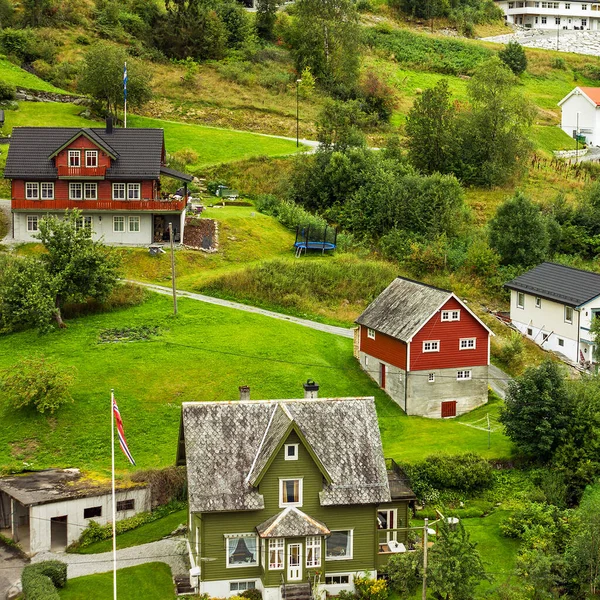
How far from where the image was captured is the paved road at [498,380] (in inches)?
2751

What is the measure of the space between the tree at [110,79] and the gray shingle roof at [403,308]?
42.4 m

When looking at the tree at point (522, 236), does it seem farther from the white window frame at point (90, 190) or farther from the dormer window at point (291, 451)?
the dormer window at point (291, 451)

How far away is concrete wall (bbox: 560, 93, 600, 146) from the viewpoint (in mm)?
124000

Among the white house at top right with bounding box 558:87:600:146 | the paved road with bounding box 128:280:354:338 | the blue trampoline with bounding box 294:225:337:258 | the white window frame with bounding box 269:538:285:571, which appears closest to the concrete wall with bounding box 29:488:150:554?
the white window frame with bounding box 269:538:285:571

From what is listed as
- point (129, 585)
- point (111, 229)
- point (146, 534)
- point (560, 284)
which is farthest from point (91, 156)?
point (129, 585)

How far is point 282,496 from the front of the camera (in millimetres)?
46875

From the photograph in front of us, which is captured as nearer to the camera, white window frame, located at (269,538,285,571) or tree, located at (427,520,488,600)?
tree, located at (427,520,488,600)

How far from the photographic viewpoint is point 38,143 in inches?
3310

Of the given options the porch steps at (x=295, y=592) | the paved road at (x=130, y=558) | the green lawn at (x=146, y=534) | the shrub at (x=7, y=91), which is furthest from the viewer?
the shrub at (x=7, y=91)

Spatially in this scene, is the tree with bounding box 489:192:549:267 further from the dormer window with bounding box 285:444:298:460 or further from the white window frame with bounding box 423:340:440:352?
the dormer window with bounding box 285:444:298:460

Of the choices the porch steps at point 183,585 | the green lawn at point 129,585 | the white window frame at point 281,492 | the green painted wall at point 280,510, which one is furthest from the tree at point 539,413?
the green lawn at point 129,585

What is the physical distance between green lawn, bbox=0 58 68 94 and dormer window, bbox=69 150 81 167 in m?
29.4

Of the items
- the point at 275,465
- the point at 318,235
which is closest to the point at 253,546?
the point at 275,465

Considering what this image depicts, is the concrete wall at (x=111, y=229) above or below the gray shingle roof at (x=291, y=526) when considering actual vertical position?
above
